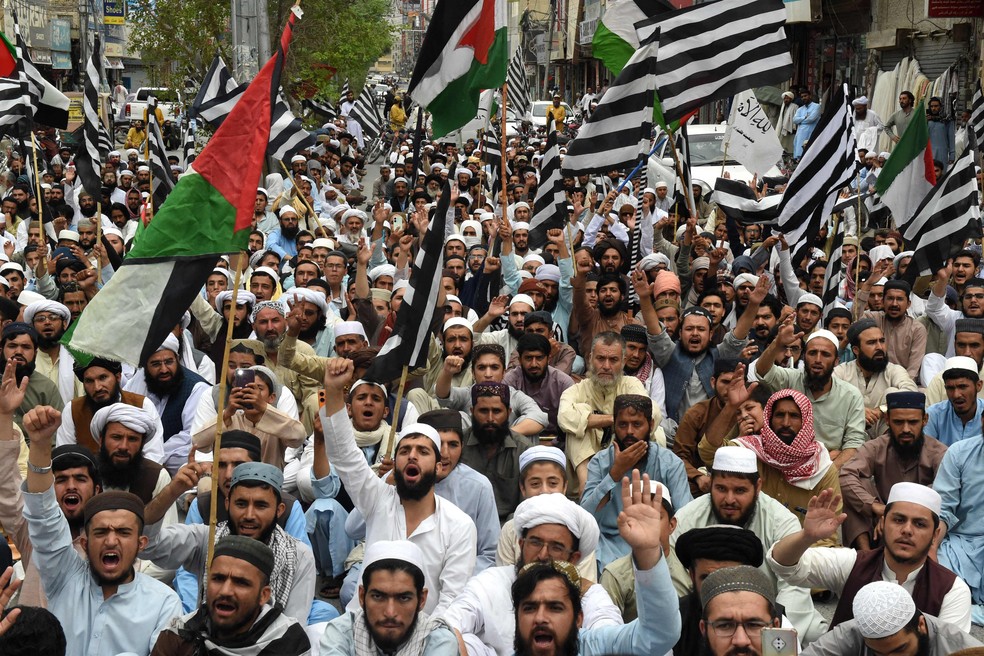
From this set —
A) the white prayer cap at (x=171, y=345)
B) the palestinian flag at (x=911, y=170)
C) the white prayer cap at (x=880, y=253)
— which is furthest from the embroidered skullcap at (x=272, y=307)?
the white prayer cap at (x=880, y=253)

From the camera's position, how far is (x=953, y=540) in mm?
6512

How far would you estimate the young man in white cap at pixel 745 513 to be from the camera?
5.45 meters

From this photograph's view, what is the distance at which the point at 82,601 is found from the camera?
4625mm

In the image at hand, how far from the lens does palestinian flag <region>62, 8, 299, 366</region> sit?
466cm

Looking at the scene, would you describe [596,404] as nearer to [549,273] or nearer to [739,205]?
[549,273]

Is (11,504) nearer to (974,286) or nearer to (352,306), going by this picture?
(352,306)

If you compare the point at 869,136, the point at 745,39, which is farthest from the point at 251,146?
the point at 869,136

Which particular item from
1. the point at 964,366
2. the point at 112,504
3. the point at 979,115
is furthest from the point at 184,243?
the point at 979,115

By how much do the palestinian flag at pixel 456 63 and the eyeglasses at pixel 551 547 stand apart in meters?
4.36

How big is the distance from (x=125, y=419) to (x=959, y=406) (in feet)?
14.2

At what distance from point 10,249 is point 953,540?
948 cm

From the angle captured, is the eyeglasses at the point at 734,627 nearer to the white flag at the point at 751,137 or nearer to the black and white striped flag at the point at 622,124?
the black and white striped flag at the point at 622,124

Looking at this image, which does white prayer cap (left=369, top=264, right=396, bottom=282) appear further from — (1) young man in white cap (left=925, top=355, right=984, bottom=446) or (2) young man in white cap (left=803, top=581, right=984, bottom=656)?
(2) young man in white cap (left=803, top=581, right=984, bottom=656)

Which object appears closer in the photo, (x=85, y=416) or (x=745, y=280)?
(x=85, y=416)
